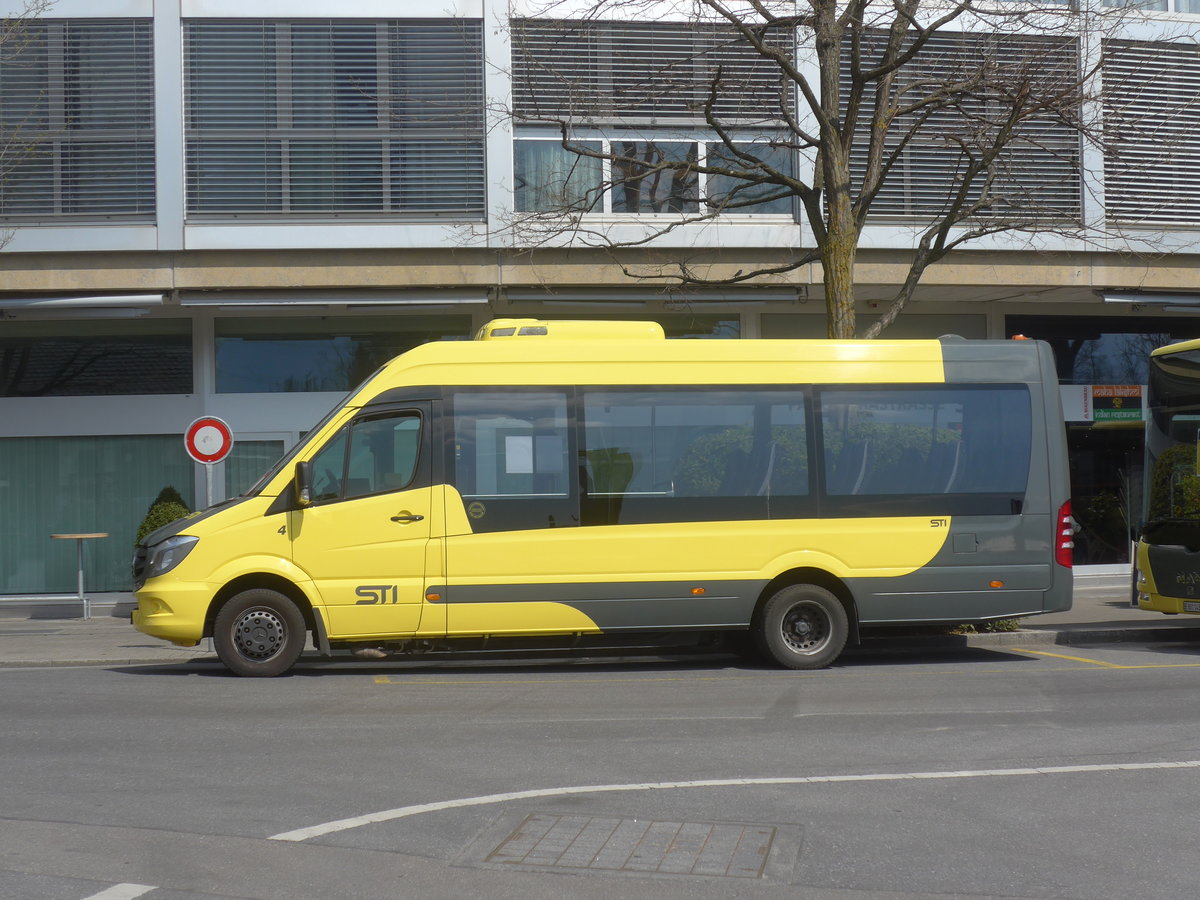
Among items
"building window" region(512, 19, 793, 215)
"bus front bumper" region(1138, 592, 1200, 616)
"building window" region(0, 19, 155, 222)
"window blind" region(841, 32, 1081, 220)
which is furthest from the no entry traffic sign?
"bus front bumper" region(1138, 592, 1200, 616)

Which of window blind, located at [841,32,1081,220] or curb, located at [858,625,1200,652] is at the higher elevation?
window blind, located at [841,32,1081,220]

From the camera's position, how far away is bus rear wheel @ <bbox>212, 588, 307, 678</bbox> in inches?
440

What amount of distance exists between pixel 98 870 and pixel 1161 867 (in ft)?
13.5

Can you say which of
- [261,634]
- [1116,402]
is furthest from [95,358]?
[1116,402]

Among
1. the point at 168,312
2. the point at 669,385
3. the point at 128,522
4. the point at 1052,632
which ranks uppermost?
the point at 168,312

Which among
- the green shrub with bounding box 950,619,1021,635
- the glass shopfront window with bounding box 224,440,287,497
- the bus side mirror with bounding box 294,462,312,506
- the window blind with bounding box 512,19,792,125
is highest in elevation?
the window blind with bounding box 512,19,792,125

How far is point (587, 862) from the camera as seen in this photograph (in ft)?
17.5

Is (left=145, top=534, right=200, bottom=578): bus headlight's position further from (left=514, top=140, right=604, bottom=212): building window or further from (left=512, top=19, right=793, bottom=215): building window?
(left=514, top=140, right=604, bottom=212): building window

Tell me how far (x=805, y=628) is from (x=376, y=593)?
369cm

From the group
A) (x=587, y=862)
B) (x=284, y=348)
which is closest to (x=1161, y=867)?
(x=587, y=862)

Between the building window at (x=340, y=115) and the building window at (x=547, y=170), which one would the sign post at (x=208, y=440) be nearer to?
the building window at (x=340, y=115)

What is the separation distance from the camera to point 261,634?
11234 mm

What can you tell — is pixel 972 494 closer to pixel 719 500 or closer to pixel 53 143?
pixel 719 500

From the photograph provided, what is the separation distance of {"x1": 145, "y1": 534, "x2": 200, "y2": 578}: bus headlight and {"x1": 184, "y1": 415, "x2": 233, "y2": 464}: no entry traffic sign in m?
3.74
